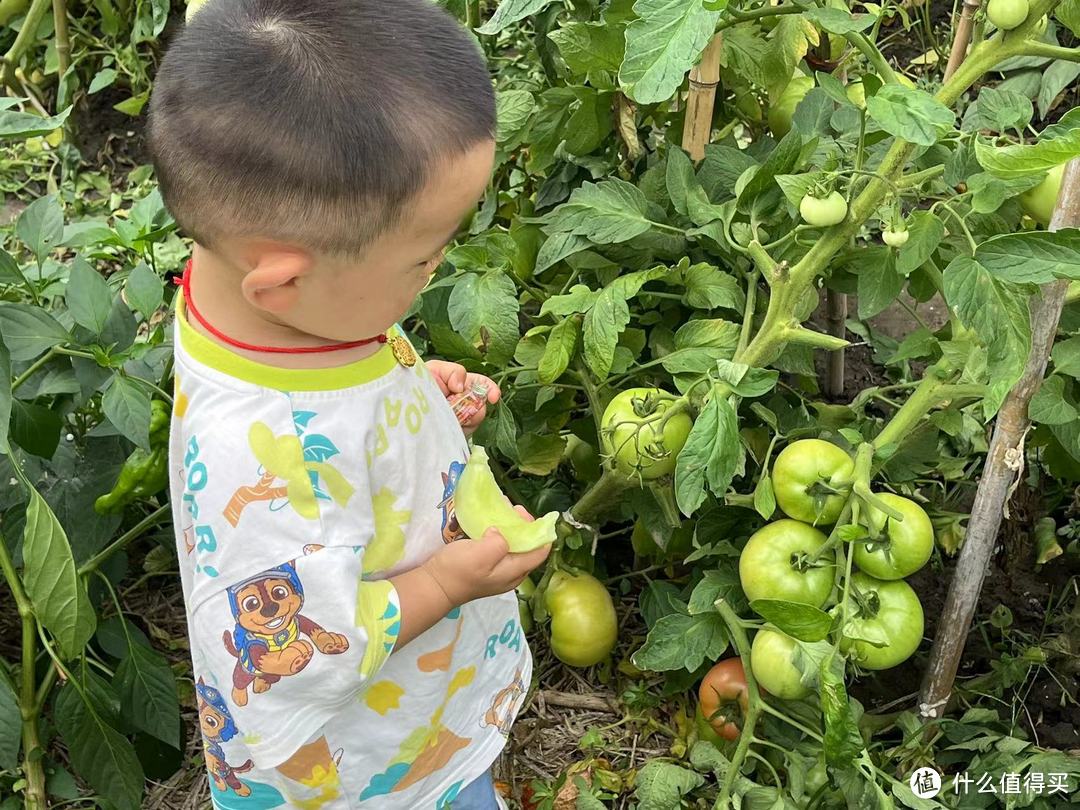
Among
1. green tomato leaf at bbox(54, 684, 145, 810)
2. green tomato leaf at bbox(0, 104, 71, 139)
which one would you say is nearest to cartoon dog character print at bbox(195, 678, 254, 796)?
green tomato leaf at bbox(54, 684, 145, 810)

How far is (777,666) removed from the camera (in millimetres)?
1179

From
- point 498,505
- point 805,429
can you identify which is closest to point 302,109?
point 498,505

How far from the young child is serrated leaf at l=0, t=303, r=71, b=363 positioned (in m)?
0.40

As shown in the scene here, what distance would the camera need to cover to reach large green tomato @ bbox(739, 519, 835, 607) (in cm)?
118

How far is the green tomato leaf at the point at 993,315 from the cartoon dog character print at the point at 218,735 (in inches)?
29.1

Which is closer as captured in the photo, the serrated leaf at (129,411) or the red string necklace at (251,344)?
the red string necklace at (251,344)

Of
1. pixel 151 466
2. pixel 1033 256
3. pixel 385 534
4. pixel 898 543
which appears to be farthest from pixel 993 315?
pixel 151 466

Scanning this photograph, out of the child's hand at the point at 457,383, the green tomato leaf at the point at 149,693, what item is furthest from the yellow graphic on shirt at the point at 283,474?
the green tomato leaf at the point at 149,693

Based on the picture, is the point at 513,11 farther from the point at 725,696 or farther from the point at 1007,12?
the point at 725,696

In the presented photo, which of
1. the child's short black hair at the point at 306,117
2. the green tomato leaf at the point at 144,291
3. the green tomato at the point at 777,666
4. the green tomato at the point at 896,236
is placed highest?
the child's short black hair at the point at 306,117

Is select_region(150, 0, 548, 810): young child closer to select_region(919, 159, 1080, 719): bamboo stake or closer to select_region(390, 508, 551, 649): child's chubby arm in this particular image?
select_region(390, 508, 551, 649): child's chubby arm

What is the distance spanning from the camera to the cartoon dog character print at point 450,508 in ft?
3.17

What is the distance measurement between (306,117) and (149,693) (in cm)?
95

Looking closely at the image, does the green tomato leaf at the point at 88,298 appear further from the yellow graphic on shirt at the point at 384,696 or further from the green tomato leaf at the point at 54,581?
the yellow graphic on shirt at the point at 384,696
